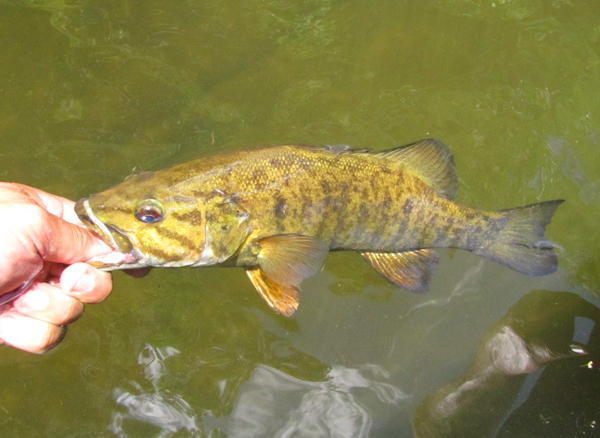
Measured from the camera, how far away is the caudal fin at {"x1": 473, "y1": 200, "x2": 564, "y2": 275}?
3.31 metres

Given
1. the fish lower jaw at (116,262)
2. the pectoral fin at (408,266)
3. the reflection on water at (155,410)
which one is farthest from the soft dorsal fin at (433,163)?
the reflection on water at (155,410)

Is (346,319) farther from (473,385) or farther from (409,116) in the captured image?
(409,116)

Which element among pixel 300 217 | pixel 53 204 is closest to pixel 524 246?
pixel 300 217

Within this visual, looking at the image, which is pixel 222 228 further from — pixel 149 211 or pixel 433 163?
pixel 433 163

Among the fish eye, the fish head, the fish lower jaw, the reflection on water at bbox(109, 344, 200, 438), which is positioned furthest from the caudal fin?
the reflection on water at bbox(109, 344, 200, 438)

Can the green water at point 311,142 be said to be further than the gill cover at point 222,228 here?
Yes

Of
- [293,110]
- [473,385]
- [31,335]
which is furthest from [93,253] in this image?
[473,385]

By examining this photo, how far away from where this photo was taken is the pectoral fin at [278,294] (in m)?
2.97

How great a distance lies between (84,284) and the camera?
2521 mm

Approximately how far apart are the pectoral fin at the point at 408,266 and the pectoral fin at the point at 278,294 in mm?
694

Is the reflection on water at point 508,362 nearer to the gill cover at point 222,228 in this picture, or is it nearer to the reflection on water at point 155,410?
the reflection on water at point 155,410

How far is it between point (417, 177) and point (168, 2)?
4.00 metres

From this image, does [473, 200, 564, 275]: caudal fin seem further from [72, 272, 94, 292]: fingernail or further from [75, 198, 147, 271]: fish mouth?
[72, 272, 94, 292]: fingernail

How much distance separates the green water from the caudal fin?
3.45 ft
